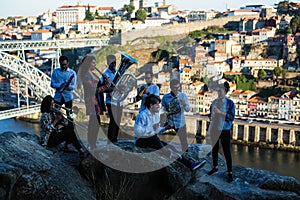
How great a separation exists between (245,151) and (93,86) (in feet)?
30.5

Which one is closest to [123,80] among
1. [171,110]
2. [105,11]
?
[171,110]

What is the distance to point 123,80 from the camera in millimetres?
2092

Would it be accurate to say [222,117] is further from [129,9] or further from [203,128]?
[129,9]

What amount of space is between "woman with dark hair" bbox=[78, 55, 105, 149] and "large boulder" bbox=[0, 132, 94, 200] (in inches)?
5.4

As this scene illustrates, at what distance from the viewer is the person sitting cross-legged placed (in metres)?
1.89

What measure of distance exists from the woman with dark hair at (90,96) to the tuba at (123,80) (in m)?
0.09

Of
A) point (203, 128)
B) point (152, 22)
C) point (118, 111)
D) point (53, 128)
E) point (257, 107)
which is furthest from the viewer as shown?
point (152, 22)

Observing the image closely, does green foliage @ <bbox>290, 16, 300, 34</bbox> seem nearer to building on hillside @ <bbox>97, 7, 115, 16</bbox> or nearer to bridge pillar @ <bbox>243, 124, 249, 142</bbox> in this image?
bridge pillar @ <bbox>243, 124, 249, 142</bbox>

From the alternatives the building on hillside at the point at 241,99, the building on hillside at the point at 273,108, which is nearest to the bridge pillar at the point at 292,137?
the building on hillside at the point at 273,108

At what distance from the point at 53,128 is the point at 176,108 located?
1.82ft

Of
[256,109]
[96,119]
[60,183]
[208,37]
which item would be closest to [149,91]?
[96,119]

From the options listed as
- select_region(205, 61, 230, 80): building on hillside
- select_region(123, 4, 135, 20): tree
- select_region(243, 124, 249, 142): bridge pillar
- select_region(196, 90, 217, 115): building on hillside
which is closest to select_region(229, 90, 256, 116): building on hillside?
select_region(205, 61, 230, 80): building on hillside

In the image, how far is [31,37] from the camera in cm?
2453

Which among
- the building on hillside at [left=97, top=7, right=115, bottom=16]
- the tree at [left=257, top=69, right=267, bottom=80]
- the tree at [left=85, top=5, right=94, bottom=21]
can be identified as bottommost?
the tree at [left=257, top=69, right=267, bottom=80]
